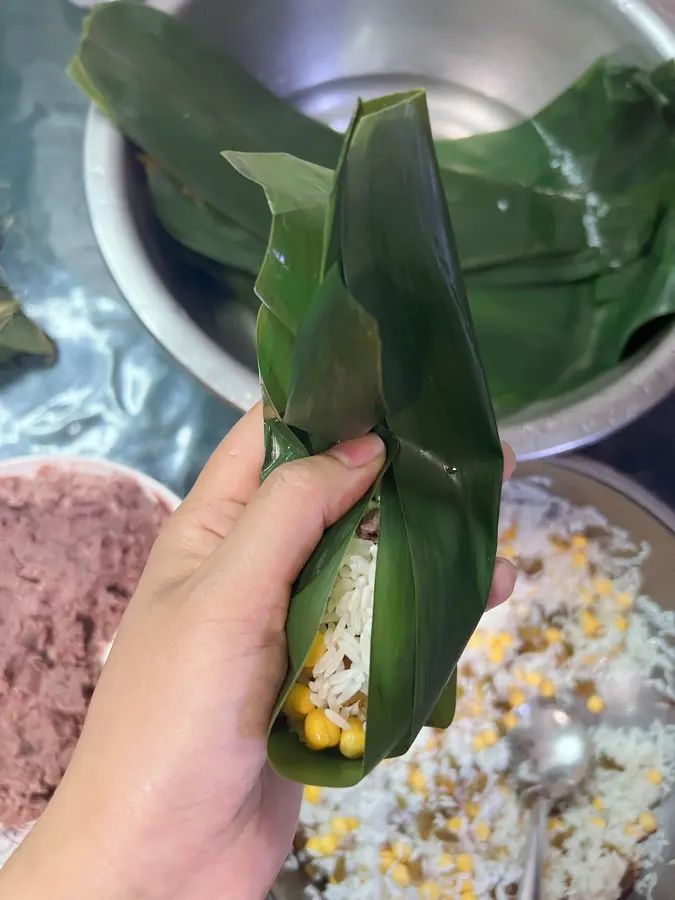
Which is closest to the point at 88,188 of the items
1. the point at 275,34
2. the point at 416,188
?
the point at 275,34

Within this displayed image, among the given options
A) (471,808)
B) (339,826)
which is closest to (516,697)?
(471,808)

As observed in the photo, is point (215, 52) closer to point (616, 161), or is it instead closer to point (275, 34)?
point (275, 34)

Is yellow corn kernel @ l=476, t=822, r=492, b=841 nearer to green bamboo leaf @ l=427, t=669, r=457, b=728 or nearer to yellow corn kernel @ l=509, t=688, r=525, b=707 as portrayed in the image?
yellow corn kernel @ l=509, t=688, r=525, b=707

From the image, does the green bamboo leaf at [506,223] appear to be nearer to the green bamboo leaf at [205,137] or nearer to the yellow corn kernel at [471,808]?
the green bamboo leaf at [205,137]

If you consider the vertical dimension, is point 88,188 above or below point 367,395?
below

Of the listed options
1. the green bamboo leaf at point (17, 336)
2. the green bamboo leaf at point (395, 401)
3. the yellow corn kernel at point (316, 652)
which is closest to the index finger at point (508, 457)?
the green bamboo leaf at point (395, 401)

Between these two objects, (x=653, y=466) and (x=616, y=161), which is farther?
(x=653, y=466)

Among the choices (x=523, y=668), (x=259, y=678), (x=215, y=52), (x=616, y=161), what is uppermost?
(x=616, y=161)
